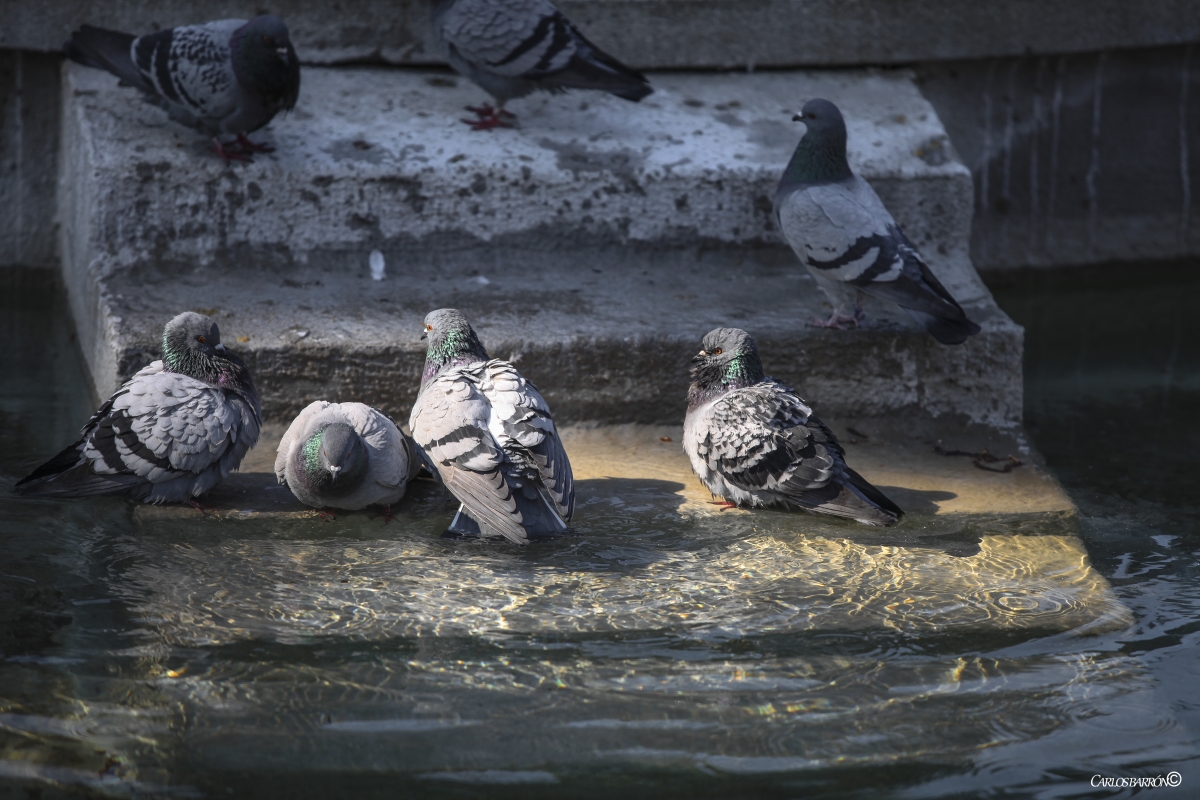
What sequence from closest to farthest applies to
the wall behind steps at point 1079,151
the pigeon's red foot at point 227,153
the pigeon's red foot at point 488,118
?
the pigeon's red foot at point 227,153 → the pigeon's red foot at point 488,118 → the wall behind steps at point 1079,151

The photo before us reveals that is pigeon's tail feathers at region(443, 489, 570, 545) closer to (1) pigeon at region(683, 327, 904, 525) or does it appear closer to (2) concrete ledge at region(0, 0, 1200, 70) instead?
(1) pigeon at region(683, 327, 904, 525)

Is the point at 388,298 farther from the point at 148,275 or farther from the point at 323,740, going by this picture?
the point at 323,740

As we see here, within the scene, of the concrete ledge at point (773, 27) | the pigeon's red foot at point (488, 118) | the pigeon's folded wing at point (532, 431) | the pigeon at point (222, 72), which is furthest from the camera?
the concrete ledge at point (773, 27)

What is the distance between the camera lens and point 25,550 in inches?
133

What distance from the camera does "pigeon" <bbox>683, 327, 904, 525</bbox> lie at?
12.1ft

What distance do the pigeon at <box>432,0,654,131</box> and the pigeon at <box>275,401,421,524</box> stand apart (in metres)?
2.05

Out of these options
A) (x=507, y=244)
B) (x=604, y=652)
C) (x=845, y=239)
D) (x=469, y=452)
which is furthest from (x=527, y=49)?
(x=604, y=652)

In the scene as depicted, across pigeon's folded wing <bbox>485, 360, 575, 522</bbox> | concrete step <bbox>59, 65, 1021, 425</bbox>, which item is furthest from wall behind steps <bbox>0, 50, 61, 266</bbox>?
pigeon's folded wing <bbox>485, 360, 575, 522</bbox>

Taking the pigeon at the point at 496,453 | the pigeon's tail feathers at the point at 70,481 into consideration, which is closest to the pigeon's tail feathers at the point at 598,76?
the pigeon at the point at 496,453

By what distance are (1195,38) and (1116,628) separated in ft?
15.0

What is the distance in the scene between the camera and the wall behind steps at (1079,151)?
254 inches

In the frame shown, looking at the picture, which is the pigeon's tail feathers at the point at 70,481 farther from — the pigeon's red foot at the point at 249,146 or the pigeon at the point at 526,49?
the pigeon at the point at 526,49

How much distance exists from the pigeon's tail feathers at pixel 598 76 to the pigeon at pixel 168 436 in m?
2.13

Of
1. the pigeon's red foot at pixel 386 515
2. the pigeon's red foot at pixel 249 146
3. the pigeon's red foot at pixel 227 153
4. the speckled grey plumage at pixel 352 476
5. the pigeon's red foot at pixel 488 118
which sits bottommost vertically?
the pigeon's red foot at pixel 386 515
